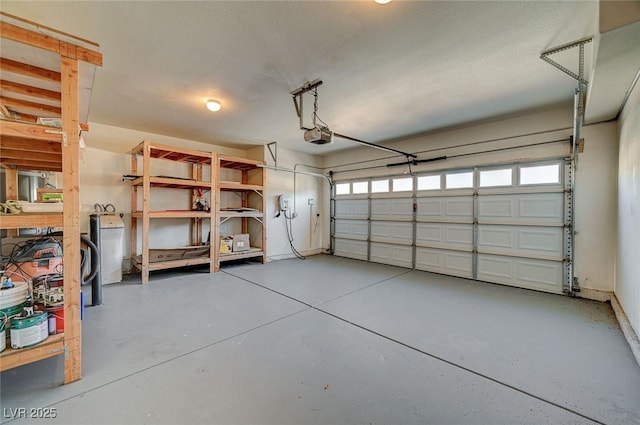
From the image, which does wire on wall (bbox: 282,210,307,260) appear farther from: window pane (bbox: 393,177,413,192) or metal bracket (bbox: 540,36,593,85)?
metal bracket (bbox: 540,36,593,85)

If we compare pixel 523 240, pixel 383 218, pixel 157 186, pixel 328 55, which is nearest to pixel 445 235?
pixel 523 240

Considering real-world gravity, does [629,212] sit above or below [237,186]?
below

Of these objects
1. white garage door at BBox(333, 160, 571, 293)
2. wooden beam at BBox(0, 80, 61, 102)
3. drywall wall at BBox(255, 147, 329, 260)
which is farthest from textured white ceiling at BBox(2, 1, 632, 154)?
drywall wall at BBox(255, 147, 329, 260)

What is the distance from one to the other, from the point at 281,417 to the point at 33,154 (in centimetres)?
335

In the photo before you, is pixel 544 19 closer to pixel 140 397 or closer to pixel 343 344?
pixel 343 344

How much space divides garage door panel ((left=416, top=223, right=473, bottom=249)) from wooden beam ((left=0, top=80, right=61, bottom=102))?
→ 18.6 feet

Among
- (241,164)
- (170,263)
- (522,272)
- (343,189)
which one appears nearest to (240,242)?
(170,263)

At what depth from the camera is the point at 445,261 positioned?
5.00 meters

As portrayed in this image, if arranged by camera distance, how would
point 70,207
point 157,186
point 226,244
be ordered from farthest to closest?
1. point 226,244
2. point 157,186
3. point 70,207

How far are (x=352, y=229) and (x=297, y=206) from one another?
1590 millimetres

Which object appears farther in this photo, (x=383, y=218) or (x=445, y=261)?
(x=383, y=218)

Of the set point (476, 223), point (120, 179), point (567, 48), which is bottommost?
point (476, 223)

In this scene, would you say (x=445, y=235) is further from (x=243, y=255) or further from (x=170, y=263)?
(x=170, y=263)

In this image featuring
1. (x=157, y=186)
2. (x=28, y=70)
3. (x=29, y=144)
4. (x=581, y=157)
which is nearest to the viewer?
(x=28, y=70)
